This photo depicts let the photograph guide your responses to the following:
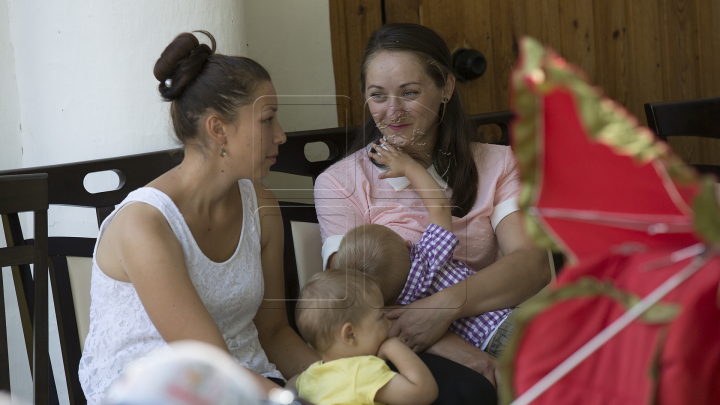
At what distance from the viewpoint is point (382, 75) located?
3.82ft

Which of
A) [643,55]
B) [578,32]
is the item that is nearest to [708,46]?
[643,55]

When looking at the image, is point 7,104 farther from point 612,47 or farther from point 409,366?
point 612,47

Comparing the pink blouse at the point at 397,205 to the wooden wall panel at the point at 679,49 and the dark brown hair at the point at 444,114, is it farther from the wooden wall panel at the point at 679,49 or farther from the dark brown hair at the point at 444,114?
the wooden wall panel at the point at 679,49

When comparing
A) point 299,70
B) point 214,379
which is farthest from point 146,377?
point 299,70

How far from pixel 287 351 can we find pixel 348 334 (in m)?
0.29

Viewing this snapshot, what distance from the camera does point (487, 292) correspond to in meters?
1.13

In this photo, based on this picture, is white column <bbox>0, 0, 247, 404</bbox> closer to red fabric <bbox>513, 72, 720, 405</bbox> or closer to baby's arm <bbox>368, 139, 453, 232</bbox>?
baby's arm <bbox>368, 139, 453, 232</bbox>

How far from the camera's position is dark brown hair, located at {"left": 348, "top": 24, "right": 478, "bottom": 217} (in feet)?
3.77

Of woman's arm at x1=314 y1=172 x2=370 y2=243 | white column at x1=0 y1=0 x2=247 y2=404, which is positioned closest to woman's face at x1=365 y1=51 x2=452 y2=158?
woman's arm at x1=314 y1=172 x2=370 y2=243

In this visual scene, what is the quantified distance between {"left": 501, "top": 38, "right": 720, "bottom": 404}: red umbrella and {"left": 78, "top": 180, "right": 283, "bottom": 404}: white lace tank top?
0.78 metres

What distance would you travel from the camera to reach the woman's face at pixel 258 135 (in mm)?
1000

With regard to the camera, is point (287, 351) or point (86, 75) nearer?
point (287, 351)

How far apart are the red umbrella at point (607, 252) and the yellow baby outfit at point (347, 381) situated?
54 cm

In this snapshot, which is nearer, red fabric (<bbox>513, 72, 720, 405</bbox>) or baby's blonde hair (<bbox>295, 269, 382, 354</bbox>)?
red fabric (<bbox>513, 72, 720, 405</bbox>)
